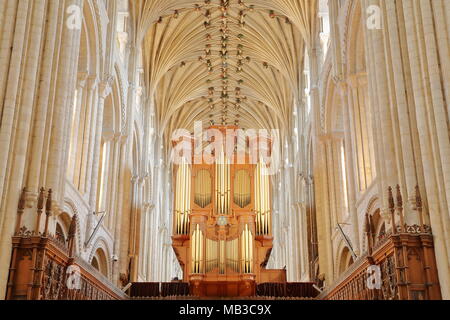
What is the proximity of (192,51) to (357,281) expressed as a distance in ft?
68.4

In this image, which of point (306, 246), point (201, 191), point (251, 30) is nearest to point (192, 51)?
point (251, 30)

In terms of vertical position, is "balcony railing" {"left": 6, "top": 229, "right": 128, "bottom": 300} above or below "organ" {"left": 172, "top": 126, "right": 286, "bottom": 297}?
below

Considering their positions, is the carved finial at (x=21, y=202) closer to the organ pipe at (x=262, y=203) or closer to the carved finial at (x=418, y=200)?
the carved finial at (x=418, y=200)

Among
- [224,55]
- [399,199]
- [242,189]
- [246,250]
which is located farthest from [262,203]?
[399,199]

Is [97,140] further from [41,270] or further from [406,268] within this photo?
[406,268]

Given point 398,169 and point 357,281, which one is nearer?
point 398,169

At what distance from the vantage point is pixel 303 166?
95.2 feet

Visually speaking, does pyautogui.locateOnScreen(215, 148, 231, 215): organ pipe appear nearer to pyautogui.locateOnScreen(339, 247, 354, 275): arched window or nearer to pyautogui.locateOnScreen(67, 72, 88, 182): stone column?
pyautogui.locateOnScreen(339, 247, 354, 275): arched window

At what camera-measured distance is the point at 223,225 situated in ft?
93.4

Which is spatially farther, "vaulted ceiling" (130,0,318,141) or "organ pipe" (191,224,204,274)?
"vaulted ceiling" (130,0,318,141)

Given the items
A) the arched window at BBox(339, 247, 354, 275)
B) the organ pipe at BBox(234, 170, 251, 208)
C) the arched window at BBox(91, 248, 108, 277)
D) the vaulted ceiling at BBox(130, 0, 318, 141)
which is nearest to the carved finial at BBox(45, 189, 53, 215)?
the arched window at BBox(91, 248, 108, 277)

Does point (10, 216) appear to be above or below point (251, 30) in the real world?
below

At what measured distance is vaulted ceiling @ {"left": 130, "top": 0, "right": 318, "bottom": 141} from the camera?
91.2ft

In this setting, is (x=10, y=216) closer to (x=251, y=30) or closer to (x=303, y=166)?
(x=303, y=166)
